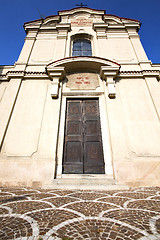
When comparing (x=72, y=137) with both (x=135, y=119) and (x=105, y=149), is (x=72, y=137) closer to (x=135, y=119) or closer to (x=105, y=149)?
(x=105, y=149)

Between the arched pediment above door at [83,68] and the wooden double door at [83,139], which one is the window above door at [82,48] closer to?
the arched pediment above door at [83,68]

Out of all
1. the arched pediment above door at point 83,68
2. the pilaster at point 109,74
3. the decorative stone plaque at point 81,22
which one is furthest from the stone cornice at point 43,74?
the decorative stone plaque at point 81,22

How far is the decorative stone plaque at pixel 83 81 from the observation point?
5.87 m

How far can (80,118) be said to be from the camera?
5.28 metres

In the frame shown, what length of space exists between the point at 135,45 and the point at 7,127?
8717mm

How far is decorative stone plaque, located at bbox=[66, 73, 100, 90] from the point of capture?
5.87 m

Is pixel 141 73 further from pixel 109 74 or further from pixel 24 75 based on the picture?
pixel 24 75

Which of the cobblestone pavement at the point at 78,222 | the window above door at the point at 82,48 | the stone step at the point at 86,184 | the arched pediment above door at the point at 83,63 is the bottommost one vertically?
the cobblestone pavement at the point at 78,222

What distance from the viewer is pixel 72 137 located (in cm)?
482

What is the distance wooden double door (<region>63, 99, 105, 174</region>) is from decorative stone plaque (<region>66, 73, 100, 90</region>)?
69 centimetres

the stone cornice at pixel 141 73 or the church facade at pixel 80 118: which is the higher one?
the stone cornice at pixel 141 73

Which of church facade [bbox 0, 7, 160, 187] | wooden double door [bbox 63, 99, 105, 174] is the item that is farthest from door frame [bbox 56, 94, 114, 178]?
wooden double door [bbox 63, 99, 105, 174]

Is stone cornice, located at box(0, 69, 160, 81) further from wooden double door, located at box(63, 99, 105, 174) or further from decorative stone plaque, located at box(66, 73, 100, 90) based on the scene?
wooden double door, located at box(63, 99, 105, 174)

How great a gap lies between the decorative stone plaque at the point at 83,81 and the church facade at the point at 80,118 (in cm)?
5
